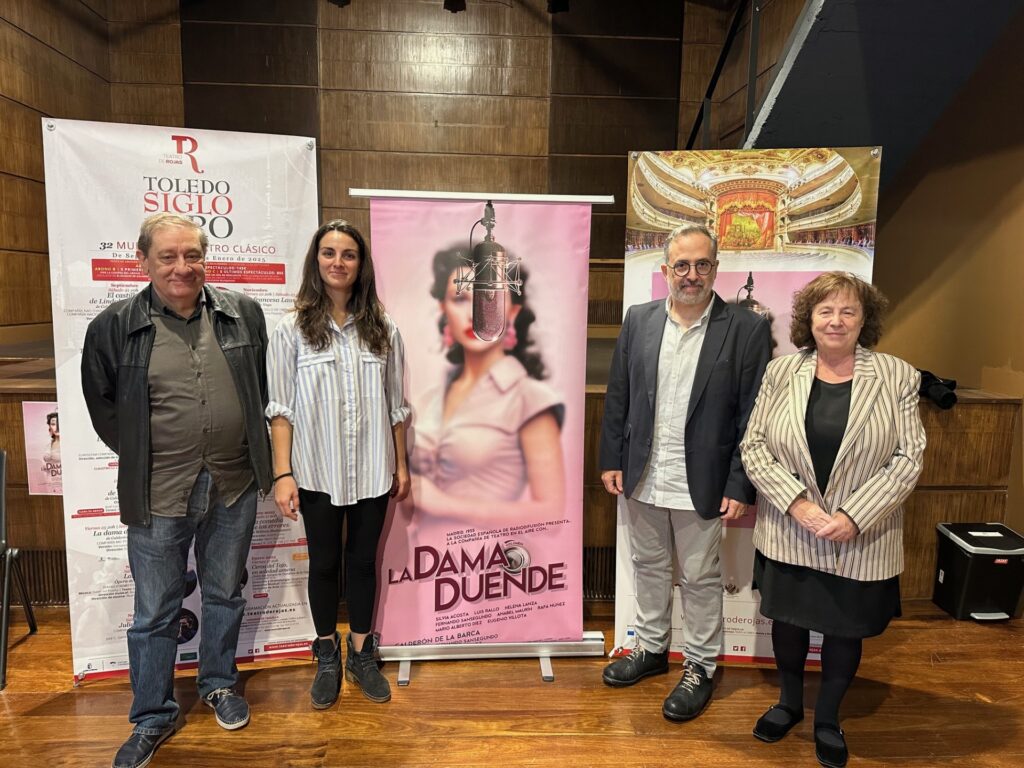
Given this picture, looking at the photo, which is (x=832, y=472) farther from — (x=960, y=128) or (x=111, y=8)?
(x=111, y=8)

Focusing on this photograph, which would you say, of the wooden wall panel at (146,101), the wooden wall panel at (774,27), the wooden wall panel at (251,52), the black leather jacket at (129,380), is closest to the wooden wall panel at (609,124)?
the wooden wall panel at (774,27)

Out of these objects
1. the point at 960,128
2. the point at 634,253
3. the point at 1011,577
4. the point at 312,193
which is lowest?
the point at 1011,577

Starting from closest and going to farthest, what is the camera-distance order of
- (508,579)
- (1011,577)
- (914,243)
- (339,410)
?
1. (339,410)
2. (508,579)
3. (1011,577)
4. (914,243)

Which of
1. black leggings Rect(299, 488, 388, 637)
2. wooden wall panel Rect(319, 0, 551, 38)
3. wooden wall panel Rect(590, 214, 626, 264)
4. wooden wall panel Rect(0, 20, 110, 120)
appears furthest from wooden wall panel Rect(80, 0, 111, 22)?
black leggings Rect(299, 488, 388, 637)

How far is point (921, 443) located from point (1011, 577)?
1.53 metres

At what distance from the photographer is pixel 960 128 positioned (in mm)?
3369

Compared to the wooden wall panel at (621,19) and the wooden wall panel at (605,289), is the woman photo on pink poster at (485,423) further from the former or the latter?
the wooden wall panel at (621,19)

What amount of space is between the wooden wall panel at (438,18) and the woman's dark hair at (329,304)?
4.58 metres

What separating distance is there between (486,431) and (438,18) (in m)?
4.85

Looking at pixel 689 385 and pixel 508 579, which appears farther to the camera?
pixel 508 579

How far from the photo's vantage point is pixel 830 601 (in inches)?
69.2

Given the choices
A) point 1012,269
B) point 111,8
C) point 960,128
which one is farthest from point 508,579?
point 111,8

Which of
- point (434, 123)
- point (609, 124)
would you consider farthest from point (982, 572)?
point (434, 123)

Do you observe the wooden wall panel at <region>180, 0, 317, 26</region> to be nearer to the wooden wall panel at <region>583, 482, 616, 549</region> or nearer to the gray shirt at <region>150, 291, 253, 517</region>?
the gray shirt at <region>150, 291, 253, 517</region>
